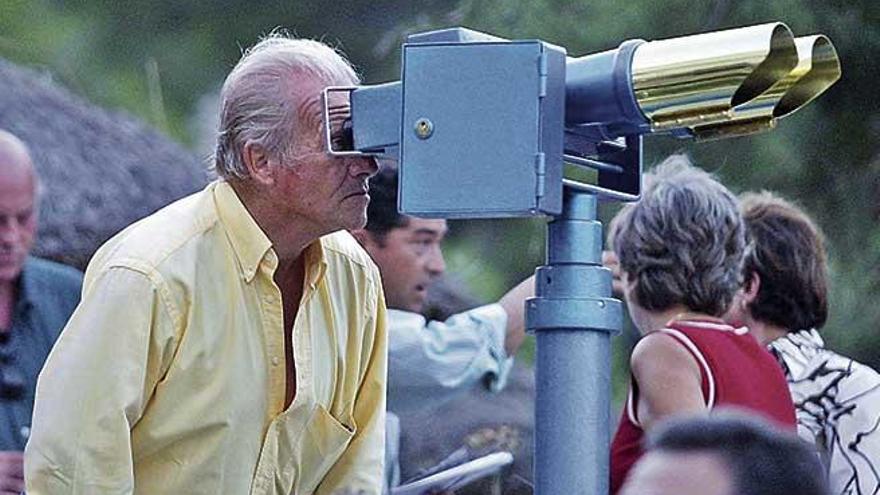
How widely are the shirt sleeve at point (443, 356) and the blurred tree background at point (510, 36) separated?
0.71 feet

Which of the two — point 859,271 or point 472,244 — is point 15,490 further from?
point 859,271

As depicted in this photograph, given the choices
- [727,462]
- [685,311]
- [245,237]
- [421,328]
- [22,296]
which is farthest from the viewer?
[421,328]

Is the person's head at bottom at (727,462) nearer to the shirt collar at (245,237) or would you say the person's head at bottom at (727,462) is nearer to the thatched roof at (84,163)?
the shirt collar at (245,237)

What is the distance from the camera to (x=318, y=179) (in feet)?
10.5

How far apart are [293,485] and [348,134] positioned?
0.67 m

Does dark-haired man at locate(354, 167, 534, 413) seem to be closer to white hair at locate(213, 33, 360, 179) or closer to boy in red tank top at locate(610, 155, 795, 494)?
boy in red tank top at locate(610, 155, 795, 494)

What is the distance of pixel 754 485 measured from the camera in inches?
73.0

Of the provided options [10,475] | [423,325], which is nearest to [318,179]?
[10,475]

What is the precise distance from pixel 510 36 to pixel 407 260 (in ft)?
2.44

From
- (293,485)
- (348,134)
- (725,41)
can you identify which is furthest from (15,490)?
(725,41)

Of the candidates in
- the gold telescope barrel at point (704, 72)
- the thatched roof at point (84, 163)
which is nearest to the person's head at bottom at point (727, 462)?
the gold telescope barrel at point (704, 72)

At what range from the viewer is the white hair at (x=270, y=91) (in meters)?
3.24

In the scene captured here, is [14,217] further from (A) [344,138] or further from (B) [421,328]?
(A) [344,138]

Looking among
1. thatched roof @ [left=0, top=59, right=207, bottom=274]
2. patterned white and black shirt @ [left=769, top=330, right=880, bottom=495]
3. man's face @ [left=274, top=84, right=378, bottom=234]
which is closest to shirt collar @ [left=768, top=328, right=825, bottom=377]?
patterned white and black shirt @ [left=769, top=330, right=880, bottom=495]
